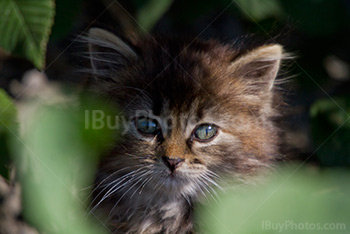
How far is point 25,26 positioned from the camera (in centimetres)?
166

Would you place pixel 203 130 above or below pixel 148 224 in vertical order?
above

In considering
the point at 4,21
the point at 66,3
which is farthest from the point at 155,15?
the point at 4,21

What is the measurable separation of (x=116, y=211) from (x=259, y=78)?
859 millimetres

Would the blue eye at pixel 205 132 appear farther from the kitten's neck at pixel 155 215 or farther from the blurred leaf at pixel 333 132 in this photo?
Result: the blurred leaf at pixel 333 132

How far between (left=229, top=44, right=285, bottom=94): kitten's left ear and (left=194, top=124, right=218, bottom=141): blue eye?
0.30 meters

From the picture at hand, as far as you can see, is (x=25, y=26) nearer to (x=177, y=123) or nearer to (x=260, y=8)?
(x=177, y=123)

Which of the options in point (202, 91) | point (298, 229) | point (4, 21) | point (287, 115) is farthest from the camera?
point (287, 115)

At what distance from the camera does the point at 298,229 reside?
4.72ft

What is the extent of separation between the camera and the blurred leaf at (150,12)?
100 inches

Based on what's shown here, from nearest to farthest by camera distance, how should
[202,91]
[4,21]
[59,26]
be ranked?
[4,21]
[202,91]
[59,26]

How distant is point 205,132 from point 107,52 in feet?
1.83

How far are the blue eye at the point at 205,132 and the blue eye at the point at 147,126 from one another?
0.17 meters

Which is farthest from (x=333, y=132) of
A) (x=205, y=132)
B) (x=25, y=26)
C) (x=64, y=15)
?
(x=25, y=26)

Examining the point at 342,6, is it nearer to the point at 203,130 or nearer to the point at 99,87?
the point at 203,130
